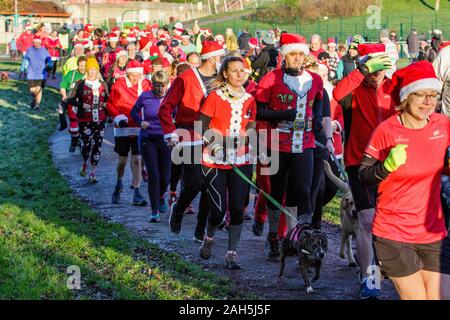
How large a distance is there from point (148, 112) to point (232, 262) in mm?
3197

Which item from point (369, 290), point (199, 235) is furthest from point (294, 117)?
point (199, 235)

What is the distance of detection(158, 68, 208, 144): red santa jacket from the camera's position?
859cm

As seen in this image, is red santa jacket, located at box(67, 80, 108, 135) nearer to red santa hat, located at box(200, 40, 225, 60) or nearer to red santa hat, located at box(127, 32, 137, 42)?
red santa hat, located at box(200, 40, 225, 60)

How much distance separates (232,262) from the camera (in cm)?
779

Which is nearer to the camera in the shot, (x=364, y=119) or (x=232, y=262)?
(x=364, y=119)

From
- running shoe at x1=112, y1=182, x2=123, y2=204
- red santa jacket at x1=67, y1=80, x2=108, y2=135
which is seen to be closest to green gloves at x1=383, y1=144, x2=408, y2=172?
running shoe at x1=112, y1=182, x2=123, y2=204

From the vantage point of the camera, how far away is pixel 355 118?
6.91 m

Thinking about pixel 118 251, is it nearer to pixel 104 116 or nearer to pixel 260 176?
pixel 260 176

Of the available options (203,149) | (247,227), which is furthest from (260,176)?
(247,227)

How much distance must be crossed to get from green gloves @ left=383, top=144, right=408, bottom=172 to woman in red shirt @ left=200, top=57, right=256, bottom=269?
115 inches

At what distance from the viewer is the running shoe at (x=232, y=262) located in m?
7.78

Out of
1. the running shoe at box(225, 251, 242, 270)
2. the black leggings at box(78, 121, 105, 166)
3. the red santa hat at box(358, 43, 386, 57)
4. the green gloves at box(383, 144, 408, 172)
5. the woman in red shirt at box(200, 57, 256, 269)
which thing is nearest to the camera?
the green gloves at box(383, 144, 408, 172)

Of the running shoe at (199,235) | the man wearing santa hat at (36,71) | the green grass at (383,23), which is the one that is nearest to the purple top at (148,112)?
the running shoe at (199,235)

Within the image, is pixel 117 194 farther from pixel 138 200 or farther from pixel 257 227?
pixel 257 227
